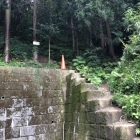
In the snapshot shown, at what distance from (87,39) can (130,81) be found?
196 inches

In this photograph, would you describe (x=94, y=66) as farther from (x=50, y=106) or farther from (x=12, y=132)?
(x=12, y=132)

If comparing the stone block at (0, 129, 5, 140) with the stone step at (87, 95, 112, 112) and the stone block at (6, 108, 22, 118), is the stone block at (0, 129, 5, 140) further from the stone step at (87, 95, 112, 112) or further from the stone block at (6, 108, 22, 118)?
the stone step at (87, 95, 112, 112)

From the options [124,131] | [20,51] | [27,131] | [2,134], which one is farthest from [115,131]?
[20,51]

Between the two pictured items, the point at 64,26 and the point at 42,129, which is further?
the point at 64,26

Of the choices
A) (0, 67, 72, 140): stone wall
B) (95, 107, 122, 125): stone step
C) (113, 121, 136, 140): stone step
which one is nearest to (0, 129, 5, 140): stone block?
(0, 67, 72, 140): stone wall

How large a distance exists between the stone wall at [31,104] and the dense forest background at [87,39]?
98 cm

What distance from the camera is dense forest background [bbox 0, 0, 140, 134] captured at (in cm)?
448

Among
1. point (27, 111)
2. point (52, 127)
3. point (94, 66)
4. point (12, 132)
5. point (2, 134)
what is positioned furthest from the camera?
point (94, 66)

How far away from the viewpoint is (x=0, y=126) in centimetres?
439

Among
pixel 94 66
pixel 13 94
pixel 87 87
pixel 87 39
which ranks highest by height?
pixel 87 39

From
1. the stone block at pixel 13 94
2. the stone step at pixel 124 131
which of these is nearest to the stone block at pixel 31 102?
the stone block at pixel 13 94

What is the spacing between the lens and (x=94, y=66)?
6594 mm

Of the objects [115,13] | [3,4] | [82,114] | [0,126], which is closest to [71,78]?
[82,114]

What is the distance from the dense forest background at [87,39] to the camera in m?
4.48
